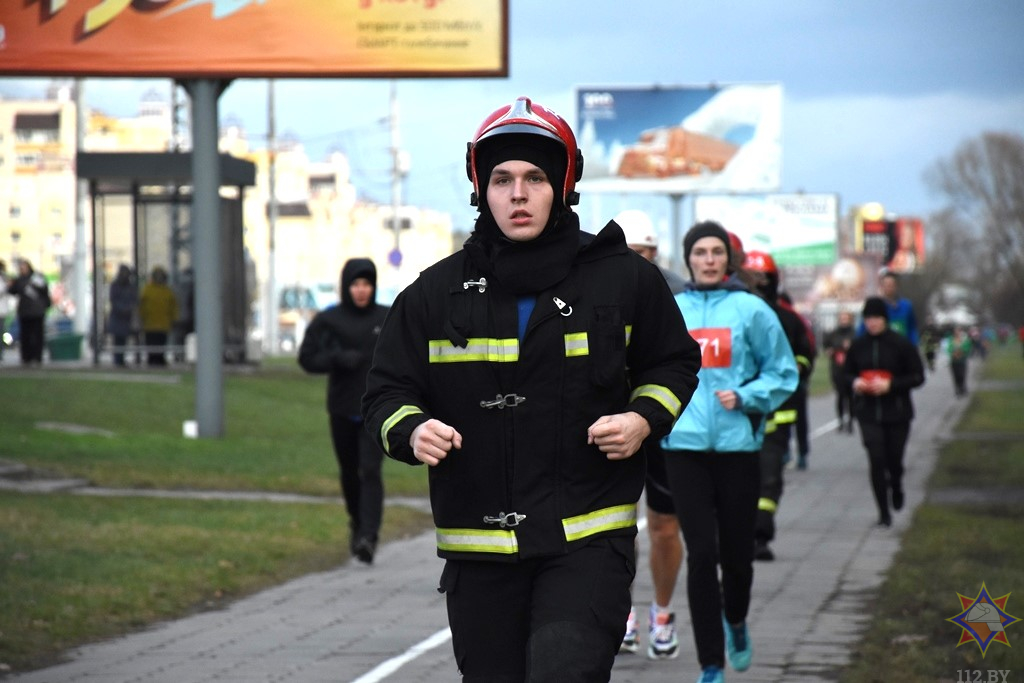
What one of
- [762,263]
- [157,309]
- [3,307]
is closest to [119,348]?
[157,309]

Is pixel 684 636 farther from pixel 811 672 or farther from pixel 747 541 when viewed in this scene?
pixel 747 541

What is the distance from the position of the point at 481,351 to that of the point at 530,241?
31 centimetres

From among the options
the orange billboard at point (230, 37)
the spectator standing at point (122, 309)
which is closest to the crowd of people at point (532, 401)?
the orange billboard at point (230, 37)

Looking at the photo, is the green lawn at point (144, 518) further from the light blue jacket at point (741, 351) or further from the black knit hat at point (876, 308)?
the black knit hat at point (876, 308)

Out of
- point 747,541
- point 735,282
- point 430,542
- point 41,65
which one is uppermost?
point 41,65

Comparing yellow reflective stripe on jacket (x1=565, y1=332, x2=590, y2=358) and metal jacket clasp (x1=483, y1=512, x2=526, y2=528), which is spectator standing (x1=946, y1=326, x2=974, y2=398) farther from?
metal jacket clasp (x1=483, y1=512, x2=526, y2=528)

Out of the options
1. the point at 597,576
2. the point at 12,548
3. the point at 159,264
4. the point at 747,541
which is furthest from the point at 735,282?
the point at 159,264

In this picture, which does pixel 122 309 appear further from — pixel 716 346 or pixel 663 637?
pixel 716 346

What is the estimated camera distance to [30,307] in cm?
2964

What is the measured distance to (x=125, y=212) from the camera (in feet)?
104

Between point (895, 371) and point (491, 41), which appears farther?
point (491, 41)

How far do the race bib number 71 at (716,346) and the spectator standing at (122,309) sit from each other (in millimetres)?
22744

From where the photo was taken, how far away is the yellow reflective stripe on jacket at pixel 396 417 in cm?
448

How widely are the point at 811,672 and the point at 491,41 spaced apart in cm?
Result: 1336
